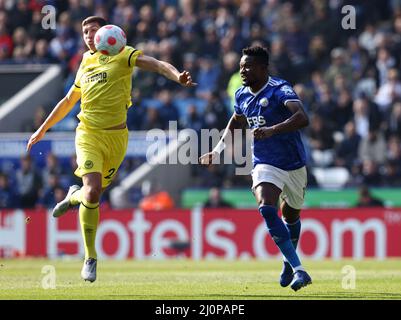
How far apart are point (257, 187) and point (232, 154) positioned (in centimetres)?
1049

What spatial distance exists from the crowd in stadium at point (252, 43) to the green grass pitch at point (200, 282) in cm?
467

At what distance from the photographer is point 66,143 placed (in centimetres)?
2392

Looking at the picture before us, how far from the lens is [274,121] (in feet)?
38.0

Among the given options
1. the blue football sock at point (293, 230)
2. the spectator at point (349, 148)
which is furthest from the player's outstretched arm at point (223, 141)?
the spectator at point (349, 148)

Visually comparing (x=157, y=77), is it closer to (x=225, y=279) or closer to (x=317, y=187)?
(x=317, y=187)

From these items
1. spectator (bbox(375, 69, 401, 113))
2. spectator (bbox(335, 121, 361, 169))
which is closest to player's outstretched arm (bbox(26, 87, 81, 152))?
spectator (bbox(335, 121, 361, 169))

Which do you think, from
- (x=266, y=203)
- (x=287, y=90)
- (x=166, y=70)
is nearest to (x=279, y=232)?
(x=266, y=203)

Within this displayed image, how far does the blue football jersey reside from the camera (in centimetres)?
1159

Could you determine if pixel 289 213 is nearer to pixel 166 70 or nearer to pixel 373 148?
pixel 166 70

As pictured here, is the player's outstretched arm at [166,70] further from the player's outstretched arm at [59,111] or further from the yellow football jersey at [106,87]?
the player's outstretched arm at [59,111]

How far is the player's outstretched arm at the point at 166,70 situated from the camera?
10836 millimetres
